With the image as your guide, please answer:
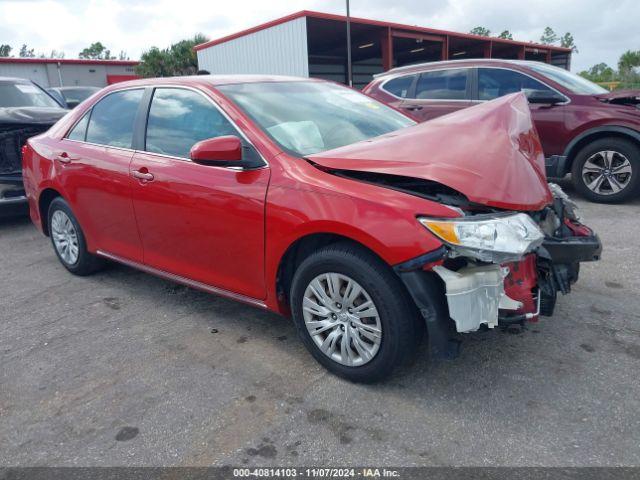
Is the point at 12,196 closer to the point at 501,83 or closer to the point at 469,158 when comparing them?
the point at 469,158

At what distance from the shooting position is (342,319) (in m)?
2.73

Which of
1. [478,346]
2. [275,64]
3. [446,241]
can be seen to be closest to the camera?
[446,241]

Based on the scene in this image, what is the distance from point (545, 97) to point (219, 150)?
4.97 metres

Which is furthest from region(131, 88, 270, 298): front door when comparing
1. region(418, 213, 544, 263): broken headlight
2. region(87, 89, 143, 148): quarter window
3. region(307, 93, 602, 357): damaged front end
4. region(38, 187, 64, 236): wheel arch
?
region(38, 187, 64, 236): wheel arch

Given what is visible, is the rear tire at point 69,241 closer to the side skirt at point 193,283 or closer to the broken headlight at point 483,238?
the side skirt at point 193,283

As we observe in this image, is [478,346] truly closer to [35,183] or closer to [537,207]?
[537,207]

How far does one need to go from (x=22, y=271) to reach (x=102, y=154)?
1732 mm

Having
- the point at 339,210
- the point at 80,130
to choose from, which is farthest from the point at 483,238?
the point at 80,130

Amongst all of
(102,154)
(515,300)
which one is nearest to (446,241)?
(515,300)

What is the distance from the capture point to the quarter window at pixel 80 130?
427cm

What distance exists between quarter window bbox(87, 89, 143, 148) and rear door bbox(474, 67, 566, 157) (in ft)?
14.8

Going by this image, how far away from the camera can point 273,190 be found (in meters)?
2.88

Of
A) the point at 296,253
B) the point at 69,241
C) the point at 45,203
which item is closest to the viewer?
the point at 296,253

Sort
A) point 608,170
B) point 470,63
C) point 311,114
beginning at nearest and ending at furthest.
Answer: point 311,114 → point 608,170 → point 470,63
